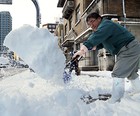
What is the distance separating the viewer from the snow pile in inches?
162

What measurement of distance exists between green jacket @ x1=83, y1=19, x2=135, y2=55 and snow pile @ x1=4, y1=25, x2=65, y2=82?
648mm

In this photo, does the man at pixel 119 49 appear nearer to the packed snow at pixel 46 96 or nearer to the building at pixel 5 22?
the packed snow at pixel 46 96

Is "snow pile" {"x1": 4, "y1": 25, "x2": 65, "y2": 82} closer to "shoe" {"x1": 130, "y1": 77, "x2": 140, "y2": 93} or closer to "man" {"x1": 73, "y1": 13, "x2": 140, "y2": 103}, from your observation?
"man" {"x1": 73, "y1": 13, "x2": 140, "y2": 103}

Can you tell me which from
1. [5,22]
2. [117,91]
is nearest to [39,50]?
[117,91]

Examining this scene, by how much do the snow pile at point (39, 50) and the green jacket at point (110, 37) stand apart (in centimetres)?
65

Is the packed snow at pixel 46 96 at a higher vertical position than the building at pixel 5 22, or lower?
lower

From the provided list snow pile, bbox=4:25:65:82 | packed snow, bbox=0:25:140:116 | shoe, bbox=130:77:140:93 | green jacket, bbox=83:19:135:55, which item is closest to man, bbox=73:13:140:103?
green jacket, bbox=83:19:135:55

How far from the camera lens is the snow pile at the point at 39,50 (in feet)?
13.5

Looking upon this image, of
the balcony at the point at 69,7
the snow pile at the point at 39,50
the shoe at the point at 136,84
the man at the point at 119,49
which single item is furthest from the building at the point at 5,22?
the man at the point at 119,49

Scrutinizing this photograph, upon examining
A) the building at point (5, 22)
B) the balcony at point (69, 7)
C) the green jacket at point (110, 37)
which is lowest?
the green jacket at point (110, 37)

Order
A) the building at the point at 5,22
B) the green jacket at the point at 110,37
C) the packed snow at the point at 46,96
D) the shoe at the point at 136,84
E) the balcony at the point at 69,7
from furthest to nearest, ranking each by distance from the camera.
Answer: the building at the point at 5,22, the balcony at the point at 69,7, the shoe at the point at 136,84, the green jacket at the point at 110,37, the packed snow at the point at 46,96

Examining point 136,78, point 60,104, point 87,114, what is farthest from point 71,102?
point 136,78

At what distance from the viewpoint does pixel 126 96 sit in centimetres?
468

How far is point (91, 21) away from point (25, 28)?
3.61ft
